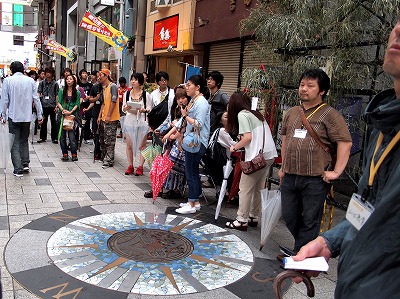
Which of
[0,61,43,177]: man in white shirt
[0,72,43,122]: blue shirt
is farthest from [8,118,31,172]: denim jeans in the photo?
[0,72,43,122]: blue shirt

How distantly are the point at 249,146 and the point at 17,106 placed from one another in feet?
13.4

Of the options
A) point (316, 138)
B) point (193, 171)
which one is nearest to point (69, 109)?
point (193, 171)

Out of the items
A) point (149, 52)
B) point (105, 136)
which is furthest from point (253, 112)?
point (149, 52)

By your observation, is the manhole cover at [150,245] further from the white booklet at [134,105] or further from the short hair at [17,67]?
the short hair at [17,67]

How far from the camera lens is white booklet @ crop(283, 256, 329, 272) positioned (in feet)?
4.68

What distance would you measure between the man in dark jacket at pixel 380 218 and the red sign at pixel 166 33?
12372 mm

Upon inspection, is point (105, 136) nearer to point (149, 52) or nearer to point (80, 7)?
point (149, 52)

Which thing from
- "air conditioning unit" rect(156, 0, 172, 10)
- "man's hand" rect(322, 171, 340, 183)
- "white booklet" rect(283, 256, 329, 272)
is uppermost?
"air conditioning unit" rect(156, 0, 172, 10)

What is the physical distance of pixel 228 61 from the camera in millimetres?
10773

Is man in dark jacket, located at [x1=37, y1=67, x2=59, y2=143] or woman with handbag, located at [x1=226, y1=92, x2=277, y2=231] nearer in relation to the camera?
woman with handbag, located at [x1=226, y1=92, x2=277, y2=231]

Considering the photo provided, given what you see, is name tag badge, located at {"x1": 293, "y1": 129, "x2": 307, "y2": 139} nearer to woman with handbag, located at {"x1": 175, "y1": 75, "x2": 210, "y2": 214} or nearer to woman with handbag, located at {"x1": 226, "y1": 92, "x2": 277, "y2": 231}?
woman with handbag, located at {"x1": 226, "y1": 92, "x2": 277, "y2": 231}

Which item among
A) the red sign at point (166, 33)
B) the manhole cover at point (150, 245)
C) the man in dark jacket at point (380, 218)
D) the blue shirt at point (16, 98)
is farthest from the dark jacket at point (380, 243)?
the red sign at point (166, 33)

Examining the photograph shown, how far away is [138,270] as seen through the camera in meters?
3.40

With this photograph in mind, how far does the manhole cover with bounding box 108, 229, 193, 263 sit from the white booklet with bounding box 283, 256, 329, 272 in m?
2.35
